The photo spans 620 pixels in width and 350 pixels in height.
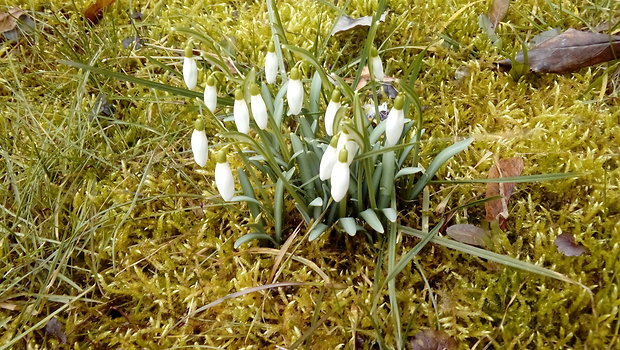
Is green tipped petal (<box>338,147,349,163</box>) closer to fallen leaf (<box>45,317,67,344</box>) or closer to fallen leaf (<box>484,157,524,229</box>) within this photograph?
fallen leaf (<box>484,157,524,229</box>)

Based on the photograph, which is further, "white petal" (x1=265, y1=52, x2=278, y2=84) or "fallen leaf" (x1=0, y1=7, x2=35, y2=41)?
"fallen leaf" (x1=0, y1=7, x2=35, y2=41)

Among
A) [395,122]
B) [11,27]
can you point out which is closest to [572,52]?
[395,122]

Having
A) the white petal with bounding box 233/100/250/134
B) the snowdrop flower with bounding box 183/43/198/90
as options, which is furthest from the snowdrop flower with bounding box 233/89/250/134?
the snowdrop flower with bounding box 183/43/198/90

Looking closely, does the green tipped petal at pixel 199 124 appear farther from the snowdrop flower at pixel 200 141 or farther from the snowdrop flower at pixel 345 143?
the snowdrop flower at pixel 345 143

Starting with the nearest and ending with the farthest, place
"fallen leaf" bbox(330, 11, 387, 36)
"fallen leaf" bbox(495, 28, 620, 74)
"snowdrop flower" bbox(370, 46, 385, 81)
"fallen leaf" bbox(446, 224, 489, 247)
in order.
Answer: "snowdrop flower" bbox(370, 46, 385, 81)
"fallen leaf" bbox(446, 224, 489, 247)
"fallen leaf" bbox(495, 28, 620, 74)
"fallen leaf" bbox(330, 11, 387, 36)

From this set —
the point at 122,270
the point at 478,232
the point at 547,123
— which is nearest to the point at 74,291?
the point at 122,270

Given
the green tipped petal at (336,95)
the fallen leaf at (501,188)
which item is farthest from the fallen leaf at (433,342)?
the green tipped petal at (336,95)

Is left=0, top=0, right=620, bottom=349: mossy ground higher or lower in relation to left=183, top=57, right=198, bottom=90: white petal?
lower
